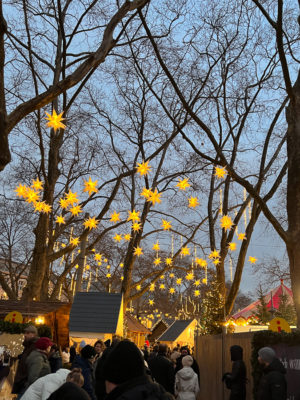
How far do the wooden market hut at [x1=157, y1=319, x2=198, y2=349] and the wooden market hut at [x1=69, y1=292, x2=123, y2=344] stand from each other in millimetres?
23493

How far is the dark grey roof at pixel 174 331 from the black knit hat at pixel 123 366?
39066mm

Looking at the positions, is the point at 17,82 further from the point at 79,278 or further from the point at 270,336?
the point at 270,336

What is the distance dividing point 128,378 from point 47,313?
12891mm

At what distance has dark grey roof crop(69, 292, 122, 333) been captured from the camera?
52.3 ft

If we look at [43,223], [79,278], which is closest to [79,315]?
[79,278]

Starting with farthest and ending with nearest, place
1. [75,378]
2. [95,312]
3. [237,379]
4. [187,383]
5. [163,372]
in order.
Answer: [95,312], [187,383], [237,379], [163,372], [75,378]

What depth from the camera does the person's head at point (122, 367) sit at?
2.45m

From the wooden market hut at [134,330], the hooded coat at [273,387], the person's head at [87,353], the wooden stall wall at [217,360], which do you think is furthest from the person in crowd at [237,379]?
the wooden market hut at [134,330]

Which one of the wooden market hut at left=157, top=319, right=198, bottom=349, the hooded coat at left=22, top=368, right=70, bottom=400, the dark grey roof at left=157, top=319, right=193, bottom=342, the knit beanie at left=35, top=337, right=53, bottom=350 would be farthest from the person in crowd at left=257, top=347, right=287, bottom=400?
the dark grey roof at left=157, top=319, right=193, bottom=342

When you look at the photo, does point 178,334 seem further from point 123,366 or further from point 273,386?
point 123,366

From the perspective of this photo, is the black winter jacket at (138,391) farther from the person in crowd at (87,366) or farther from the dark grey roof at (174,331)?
the dark grey roof at (174,331)

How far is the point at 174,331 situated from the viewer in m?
41.8

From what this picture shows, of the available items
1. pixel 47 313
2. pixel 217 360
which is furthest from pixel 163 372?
pixel 47 313

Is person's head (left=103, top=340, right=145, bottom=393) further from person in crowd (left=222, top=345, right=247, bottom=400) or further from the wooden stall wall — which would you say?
the wooden stall wall
